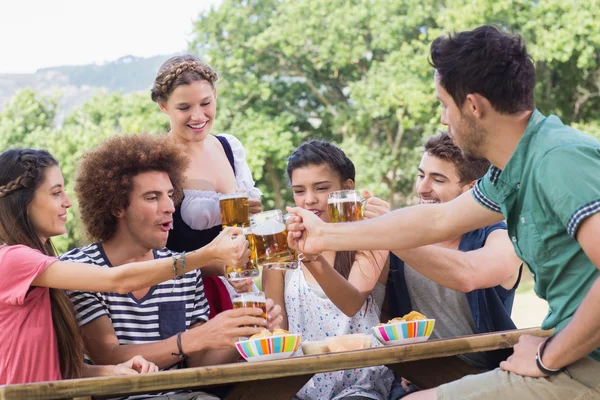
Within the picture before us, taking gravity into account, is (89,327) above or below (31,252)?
below

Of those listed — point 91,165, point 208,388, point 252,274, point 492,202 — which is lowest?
point 208,388

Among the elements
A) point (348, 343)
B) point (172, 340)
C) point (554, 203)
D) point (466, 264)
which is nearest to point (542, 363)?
point (554, 203)

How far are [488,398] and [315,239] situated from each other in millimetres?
995

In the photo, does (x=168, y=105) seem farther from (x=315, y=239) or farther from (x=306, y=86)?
(x=306, y=86)

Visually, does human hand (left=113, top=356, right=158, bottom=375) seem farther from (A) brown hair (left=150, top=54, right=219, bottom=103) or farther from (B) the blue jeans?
(A) brown hair (left=150, top=54, right=219, bottom=103)

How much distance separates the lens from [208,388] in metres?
3.65

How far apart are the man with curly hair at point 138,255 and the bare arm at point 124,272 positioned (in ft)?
Result: 0.91

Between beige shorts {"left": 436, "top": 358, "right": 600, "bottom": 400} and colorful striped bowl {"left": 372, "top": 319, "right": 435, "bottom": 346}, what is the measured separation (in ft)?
1.70

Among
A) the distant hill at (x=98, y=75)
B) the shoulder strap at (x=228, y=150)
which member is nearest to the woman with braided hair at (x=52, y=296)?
the shoulder strap at (x=228, y=150)

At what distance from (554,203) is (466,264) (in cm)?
125

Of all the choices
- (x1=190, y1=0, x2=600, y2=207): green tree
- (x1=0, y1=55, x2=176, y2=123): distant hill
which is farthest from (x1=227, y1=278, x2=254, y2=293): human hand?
(x1=0, y1=55, x2=176, y2=123): distant hill

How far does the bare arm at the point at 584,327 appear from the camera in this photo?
2.34 metres

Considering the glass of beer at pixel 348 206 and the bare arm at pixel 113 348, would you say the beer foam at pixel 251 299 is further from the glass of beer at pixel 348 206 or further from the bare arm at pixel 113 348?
the glass of beer at pixel 348 206

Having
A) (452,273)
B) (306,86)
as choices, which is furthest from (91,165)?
(306,86)
